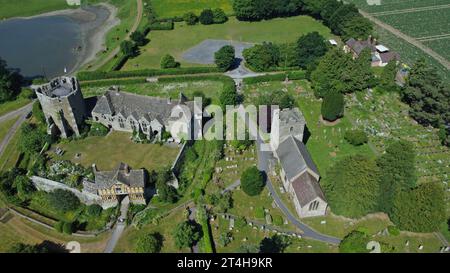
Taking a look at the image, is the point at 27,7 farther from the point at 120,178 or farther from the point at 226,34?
the point at 120,178

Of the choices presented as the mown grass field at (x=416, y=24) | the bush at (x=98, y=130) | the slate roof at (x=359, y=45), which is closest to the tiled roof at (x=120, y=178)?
the bush at (x=98, y=130)

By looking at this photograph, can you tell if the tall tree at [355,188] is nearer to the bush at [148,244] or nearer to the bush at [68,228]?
the bush at [148,244]

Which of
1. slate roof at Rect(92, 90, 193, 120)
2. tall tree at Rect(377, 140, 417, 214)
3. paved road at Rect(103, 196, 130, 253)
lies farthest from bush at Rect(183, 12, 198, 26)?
tall tree at Rect(377, 140, 417, 214)

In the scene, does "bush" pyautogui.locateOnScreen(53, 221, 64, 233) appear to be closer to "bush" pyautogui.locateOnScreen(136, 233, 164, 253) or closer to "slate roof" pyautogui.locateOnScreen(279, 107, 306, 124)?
"bush" pyautogui.locateOnScreen(136, 233, 164, 253)

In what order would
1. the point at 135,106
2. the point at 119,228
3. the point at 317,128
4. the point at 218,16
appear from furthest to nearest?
the point at 218,16
the point at 317,128
the point at 135,106
the point at 119,228

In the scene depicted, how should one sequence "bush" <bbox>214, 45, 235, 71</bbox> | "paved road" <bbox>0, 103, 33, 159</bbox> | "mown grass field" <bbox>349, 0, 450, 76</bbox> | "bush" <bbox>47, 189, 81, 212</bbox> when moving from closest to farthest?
"bush" <bbox>47, 189, 81, 212</bbox> < "paved road" <bbox>0, 103, 33, 159</bbox> < "bush" <bbox>214, 45, 235, 71</bbox> < "mown grass field" <bbox>349, 0, 450, 76</bbox>

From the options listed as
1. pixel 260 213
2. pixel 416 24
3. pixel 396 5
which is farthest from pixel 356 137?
pixel 396 5
